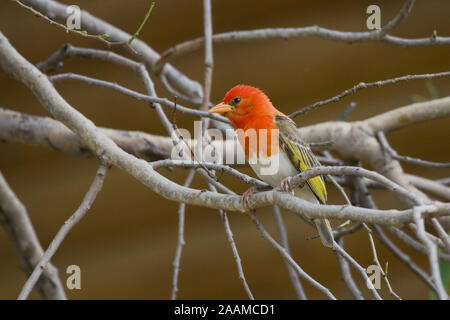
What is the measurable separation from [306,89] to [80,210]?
2247 millimetres

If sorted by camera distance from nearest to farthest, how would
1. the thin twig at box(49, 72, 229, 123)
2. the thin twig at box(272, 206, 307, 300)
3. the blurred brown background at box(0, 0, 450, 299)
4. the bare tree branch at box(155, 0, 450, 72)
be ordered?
the thin twig at box(49, 72, 229, 123) < the bare tree branch at box(155, 0, 450, 72) < the thin twig at box(272, 206, 307, 300) < the blurred brown background at box(0, 0, 450, 299)

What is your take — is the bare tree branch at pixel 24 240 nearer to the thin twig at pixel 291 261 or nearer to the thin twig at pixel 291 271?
the thin twig at pixel 291 271

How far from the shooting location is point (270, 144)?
243 cm

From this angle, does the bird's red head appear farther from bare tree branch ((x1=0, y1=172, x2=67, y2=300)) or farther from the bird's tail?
bare tree branch ((x1=0, y1=172, x2=67, y2=300))

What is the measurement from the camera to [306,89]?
4.02 m

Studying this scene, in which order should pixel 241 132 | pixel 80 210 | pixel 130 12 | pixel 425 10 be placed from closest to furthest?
pixel 80 210
pixel 241 132
pixel 425 10
pixel 130 12

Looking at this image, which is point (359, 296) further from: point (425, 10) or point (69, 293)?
point (69, 293)

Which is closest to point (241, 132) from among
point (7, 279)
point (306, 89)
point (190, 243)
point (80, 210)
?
point (80, 210)

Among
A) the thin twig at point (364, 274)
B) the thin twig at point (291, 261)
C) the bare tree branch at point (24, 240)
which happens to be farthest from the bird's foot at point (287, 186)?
the bare tree branch at point (24, 240)

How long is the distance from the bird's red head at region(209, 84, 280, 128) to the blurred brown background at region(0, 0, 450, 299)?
4.88 feet

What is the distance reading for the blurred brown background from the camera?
3971 mm

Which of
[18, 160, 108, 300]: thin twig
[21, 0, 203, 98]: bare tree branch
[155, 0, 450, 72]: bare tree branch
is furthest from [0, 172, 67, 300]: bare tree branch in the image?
[18, 160, 108, 300]: thin twig

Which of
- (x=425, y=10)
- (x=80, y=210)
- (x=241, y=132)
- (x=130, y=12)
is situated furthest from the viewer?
(x=130, y=12)

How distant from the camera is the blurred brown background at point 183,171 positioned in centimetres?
397
